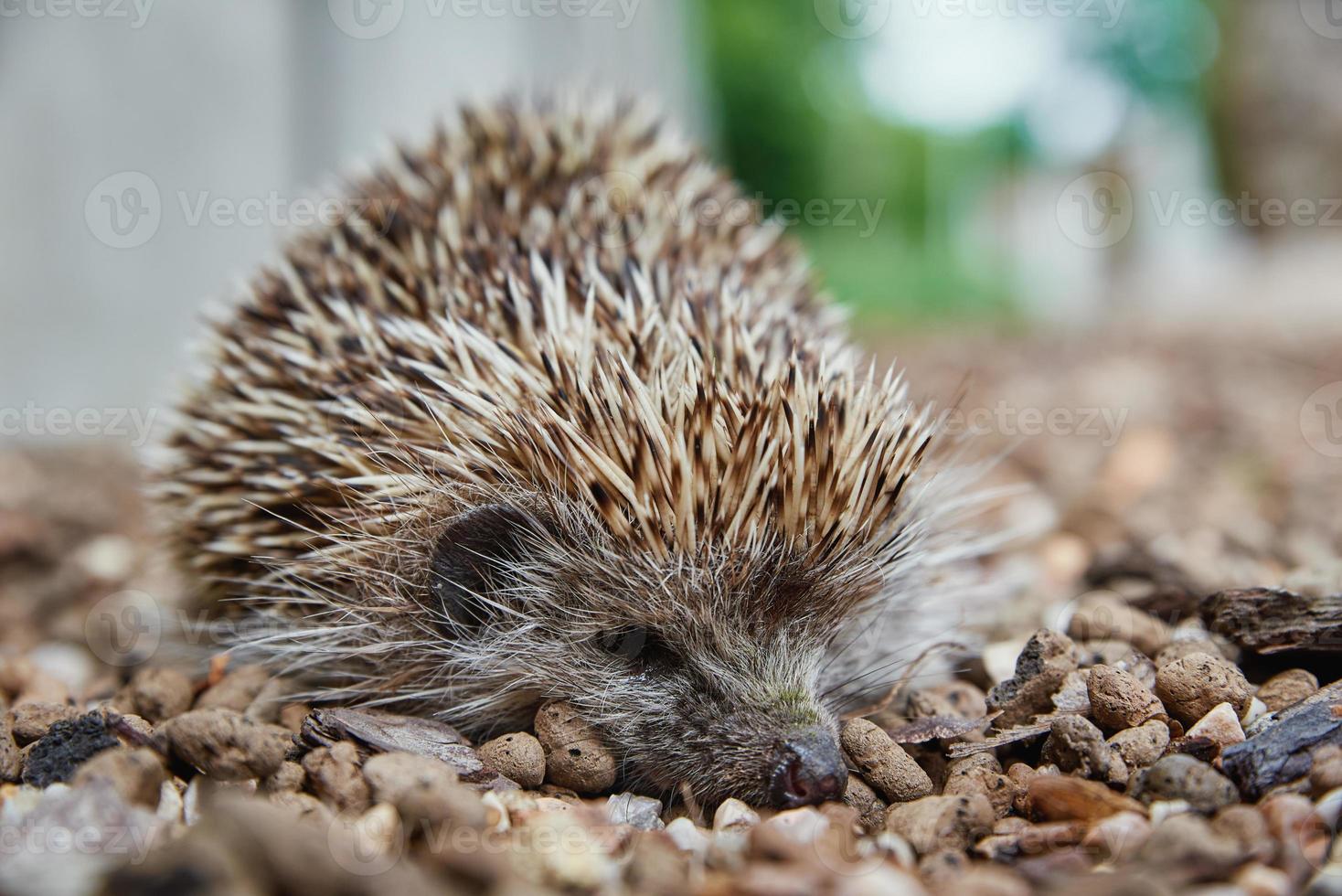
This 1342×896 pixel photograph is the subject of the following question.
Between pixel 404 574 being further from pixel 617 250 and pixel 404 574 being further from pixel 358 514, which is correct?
pixel 617 250

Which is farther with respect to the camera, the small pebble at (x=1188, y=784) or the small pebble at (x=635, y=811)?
the small pebble at (x=635, y=811)

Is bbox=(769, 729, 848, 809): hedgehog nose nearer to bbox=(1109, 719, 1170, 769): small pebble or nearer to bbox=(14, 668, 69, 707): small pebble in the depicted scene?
bbox=(1109, 719, 1170, 769): small pebble

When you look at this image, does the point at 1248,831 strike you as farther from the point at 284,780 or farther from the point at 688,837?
the point at 284,780

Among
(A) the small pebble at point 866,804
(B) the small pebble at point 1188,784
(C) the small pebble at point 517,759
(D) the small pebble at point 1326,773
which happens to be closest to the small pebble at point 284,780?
(C) the small pebble at point 517,759

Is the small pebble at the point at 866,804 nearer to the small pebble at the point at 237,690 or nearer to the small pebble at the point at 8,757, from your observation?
the small pebble at the point at 237,690

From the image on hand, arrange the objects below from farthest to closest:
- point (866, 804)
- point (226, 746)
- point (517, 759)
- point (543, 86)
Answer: point (543, 86) → point (517, 759) → point (866, 804) → point (226, 746)

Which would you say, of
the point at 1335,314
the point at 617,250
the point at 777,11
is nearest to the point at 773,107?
the point at 777,11

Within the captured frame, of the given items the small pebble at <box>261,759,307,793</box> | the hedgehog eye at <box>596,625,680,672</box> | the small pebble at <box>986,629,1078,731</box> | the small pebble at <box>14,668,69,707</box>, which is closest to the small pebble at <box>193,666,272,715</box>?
the small pebble at <box>14,668,69,707</box>

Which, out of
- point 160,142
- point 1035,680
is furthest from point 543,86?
point 1035,680
